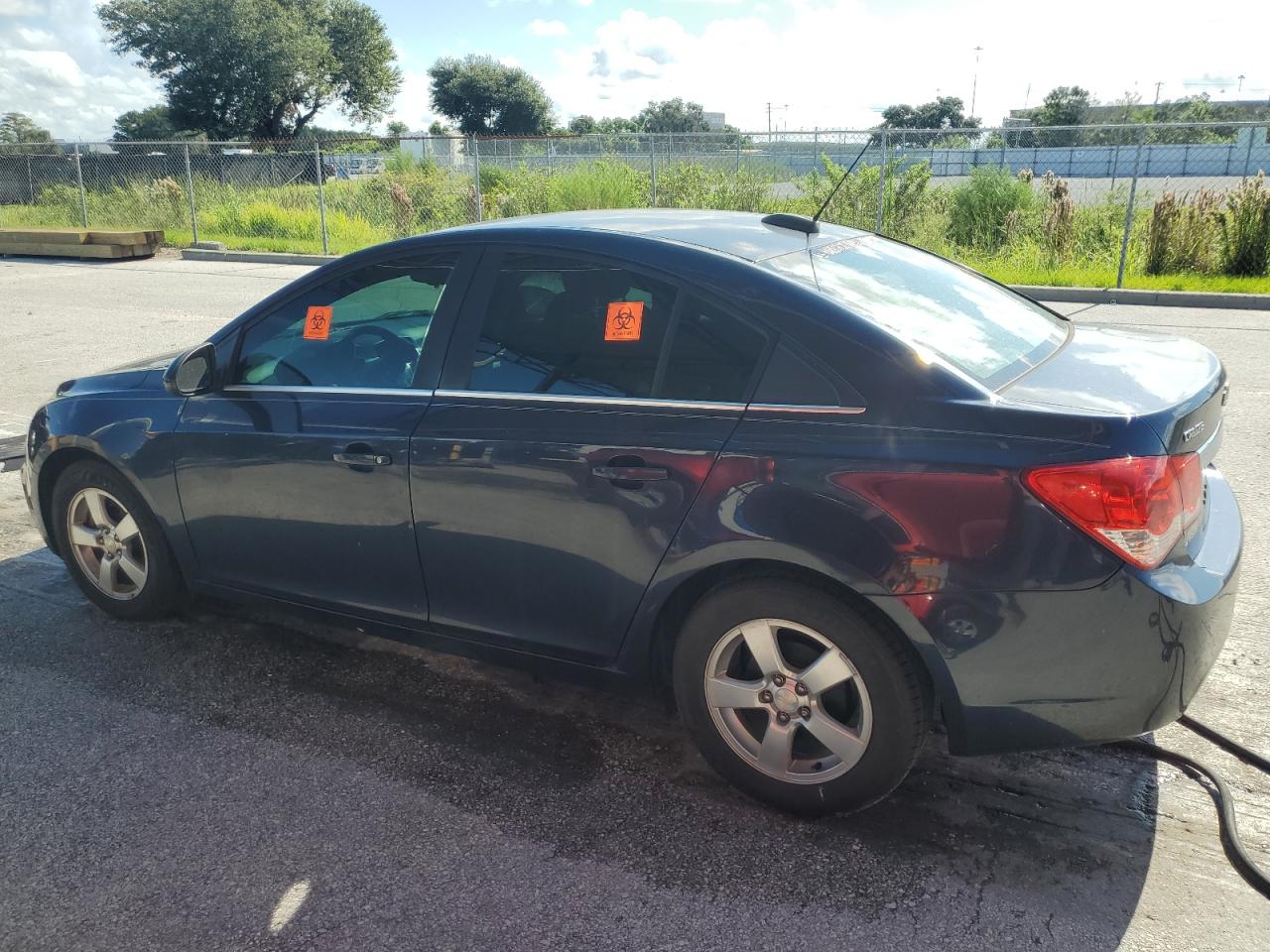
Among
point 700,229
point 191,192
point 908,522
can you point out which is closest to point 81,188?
point 191,192

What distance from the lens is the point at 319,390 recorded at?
3742 mm

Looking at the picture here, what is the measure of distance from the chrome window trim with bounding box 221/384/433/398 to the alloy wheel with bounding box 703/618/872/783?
→ 52.8 inches

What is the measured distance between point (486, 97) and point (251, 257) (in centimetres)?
6447

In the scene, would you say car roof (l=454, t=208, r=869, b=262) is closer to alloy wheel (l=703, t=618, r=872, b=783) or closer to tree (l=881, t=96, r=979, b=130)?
alloy wheel (l=703, t=618, r=872, b=783)

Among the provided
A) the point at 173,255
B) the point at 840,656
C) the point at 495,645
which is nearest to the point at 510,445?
the point at 495,645

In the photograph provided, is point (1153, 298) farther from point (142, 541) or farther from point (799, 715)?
point (142, 541)

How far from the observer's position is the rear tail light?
8.38 feet

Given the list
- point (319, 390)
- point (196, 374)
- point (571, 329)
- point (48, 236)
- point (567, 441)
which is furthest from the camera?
point (48, 236)

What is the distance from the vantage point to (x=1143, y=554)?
2.58 m

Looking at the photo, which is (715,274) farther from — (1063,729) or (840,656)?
(1063,729)

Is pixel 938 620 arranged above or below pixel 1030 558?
below

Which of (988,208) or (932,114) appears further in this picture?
(932,114)

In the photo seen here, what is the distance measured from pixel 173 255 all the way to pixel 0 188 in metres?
8.20

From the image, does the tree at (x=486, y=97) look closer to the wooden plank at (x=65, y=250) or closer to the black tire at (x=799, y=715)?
the wooden plank at (x=65, y=250)
